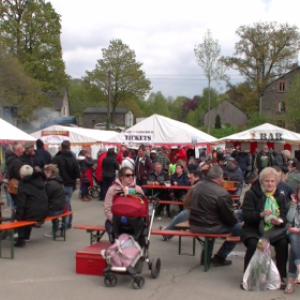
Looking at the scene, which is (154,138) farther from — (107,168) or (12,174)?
(12,174)

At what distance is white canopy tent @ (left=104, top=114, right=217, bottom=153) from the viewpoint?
1680 cm

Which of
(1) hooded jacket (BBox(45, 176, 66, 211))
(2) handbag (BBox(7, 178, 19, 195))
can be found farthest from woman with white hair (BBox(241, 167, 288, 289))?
(2) handbag (BBox(7, 178, 19, 195))

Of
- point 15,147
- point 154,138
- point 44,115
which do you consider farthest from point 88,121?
point 15,147

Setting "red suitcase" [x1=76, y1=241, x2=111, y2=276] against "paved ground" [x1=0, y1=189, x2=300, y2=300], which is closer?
"paved ground" [x1=0, y1=189, x2=300, y2=300]

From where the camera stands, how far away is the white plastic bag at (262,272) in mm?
5621

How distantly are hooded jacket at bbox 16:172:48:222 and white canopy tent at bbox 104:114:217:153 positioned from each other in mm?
9352

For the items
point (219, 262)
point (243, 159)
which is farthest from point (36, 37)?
point (219, 262)

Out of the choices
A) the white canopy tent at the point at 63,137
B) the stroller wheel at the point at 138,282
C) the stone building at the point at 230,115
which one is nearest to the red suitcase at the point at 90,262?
the stroller wheel at the point at 138,282

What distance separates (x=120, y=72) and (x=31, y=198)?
178 feet

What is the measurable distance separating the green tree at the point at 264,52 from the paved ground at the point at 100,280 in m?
48.6

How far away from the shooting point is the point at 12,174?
31.1ft

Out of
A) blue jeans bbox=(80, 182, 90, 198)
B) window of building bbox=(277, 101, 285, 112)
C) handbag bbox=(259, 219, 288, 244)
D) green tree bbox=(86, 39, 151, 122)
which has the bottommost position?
blue jeans bbox=(80, 182, 90, 198)

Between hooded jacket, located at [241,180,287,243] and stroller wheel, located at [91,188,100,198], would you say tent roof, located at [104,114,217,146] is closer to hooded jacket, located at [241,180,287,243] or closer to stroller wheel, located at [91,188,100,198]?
stroller wheel, located at [91,188,100,198]

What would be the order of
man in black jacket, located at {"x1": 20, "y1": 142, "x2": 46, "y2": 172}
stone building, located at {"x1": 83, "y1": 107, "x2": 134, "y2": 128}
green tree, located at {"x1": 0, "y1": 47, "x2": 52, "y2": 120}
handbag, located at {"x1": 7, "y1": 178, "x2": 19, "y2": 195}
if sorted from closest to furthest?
handbag, located at {"x1": 7, "y1": 178, "x2": 19, "y2": 195} → man in black jacket, located at {"x1": 20, "y1": 142, "x2": 46, "y2": 172} → green tree, located at {"x1": 0, "y1": 47, "x2": 52, "y2": 120} → stone building, located at {"x1": 83, "y1": 107, "x2": 134, "y2": 128}
